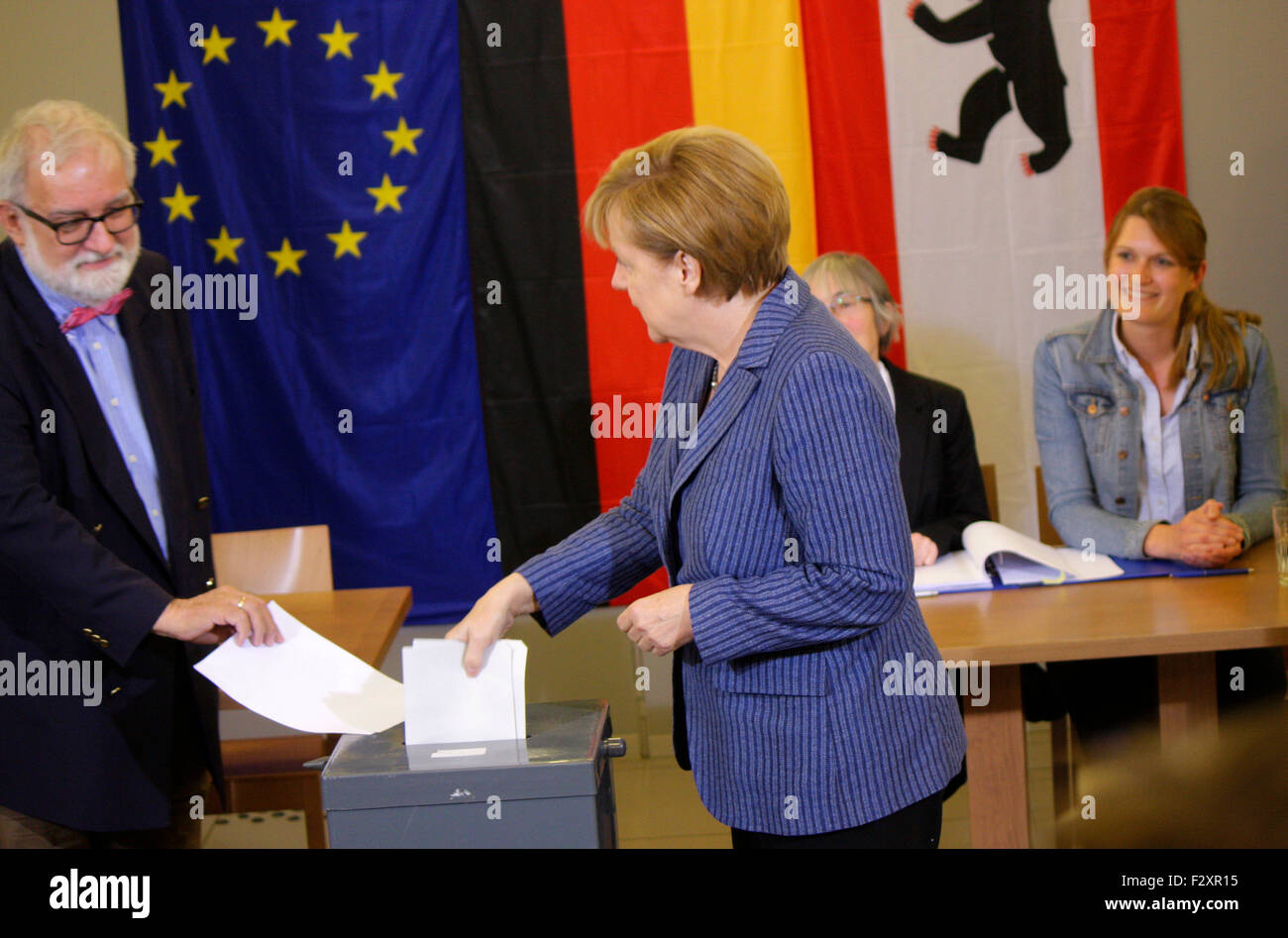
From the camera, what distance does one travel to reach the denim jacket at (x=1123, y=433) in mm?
2852

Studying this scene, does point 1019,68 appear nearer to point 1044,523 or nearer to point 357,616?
point 1044,523

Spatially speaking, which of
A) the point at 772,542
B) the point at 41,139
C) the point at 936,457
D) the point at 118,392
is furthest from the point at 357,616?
the point at 772,542

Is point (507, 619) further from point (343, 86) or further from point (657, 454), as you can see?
point (343, 86)

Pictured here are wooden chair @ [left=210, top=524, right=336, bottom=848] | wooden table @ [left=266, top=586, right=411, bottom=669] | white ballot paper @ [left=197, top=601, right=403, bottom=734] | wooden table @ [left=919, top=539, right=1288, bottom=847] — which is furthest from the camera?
wooden chair @ [left=210, top=524, right=336, bottom=848]

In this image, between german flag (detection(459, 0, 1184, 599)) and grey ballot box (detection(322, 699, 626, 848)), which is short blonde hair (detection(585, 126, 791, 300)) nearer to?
grey ballot box (detection(322, 699, 626, 848))

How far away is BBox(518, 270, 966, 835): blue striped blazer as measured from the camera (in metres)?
1.44

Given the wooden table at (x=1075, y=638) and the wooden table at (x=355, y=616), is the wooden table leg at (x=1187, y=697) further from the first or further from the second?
the wooden table at (x=355, y=616)

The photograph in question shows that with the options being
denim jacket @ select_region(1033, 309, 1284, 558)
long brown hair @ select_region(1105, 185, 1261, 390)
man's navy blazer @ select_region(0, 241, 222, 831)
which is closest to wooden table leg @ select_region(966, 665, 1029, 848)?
denim jacket @ select_region(1033, 309, 1284, 558)

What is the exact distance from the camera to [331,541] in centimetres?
435

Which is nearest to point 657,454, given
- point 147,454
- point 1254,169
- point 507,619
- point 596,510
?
point 507,619

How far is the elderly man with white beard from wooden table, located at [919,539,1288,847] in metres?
1.29

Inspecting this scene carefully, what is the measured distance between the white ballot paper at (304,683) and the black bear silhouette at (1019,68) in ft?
10.1

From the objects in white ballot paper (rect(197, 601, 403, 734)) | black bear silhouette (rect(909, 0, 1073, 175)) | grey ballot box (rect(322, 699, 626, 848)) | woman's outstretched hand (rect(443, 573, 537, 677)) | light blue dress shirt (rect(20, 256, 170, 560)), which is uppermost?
black bear silhouette (rect(909, 0, 1073, 175))
